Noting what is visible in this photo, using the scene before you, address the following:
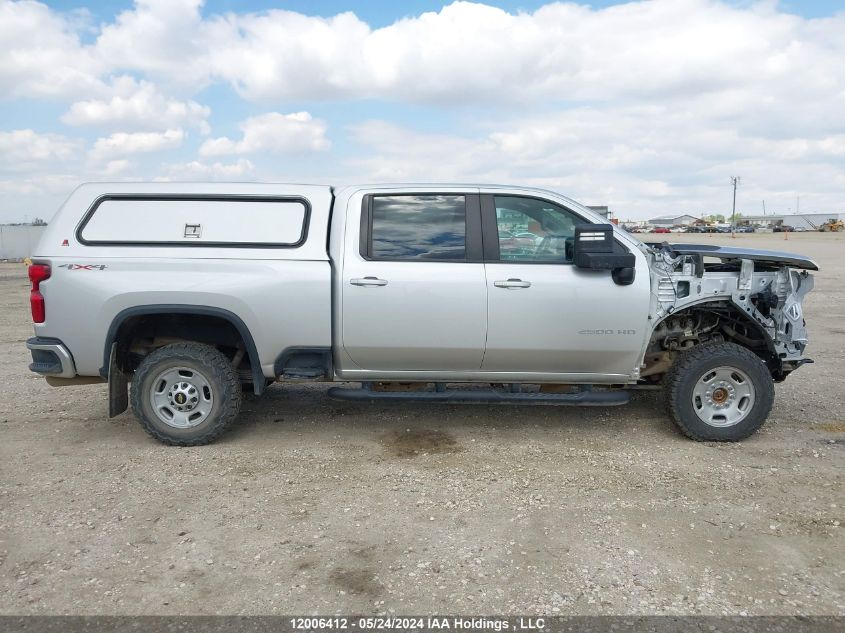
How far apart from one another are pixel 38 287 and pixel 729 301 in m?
5.22

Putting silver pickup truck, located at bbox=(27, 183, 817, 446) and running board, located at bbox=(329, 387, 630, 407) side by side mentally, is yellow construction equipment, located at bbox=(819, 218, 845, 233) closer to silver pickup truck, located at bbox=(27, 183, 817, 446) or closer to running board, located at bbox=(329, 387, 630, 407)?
silver pickup truck, located at bbox=(27, 183, 817, 446)

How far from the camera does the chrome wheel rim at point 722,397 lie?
5.22 meters

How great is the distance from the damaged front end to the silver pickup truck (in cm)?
2

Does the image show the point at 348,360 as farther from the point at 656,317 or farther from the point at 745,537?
the point at 745,537

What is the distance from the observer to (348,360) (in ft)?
17.0

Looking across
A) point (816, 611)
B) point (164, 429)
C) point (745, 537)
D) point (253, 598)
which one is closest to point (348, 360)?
point (164, 429)

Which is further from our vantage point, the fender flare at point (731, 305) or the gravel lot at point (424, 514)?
the fender flare at point (731, 305)

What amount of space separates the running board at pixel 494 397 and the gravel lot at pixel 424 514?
0.36 m

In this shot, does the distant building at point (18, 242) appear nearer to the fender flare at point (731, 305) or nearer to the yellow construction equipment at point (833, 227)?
the fender flare at point (731, 305)

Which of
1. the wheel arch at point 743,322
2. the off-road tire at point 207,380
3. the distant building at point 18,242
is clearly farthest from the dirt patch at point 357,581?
the distant building at point 18,242

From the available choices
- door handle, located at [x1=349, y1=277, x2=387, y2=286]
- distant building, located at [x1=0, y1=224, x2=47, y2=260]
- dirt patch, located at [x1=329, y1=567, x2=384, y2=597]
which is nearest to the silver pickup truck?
door handle, located at [x1=349, y1=277, x2=387, y2=286]

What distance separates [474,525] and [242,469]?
5.91ft

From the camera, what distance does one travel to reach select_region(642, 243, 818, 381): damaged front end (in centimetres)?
516

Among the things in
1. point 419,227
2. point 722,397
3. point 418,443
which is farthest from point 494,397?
point 722,397
